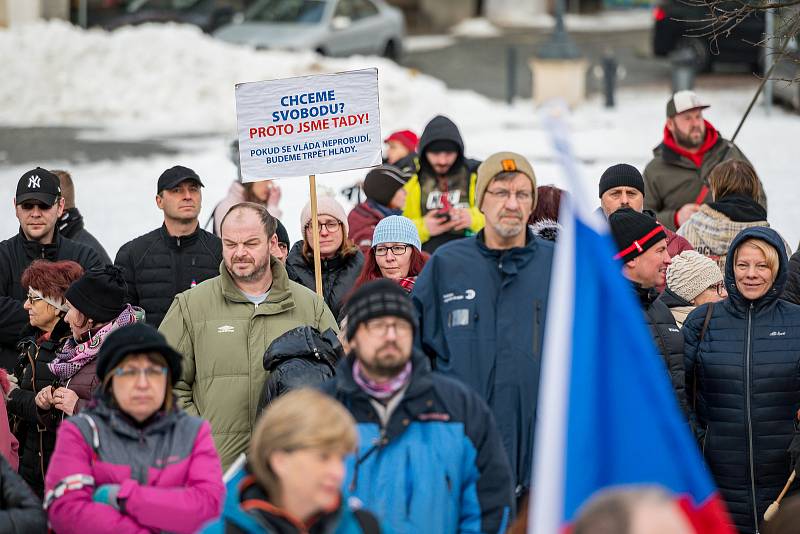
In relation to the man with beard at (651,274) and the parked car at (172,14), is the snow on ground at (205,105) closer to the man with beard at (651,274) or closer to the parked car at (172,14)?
the parked car at (172,14)

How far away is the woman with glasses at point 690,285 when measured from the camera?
7809 mm

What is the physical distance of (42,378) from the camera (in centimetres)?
681

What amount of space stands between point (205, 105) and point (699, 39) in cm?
887

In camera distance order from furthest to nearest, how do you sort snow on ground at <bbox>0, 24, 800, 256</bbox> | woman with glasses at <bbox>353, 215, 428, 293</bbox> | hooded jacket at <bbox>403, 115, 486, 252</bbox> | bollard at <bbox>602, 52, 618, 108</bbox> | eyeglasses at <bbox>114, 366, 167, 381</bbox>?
bollard at <bbox>602, 52, 618, 108</bbox>
snow on ground at <bbox>0, 24, 800, 256</bbox>
hooded jacket at <bbox>403, 115, 486, 252</bbox>
woman with glasses at <bbox>353, 215, 428, 293</bbox>
eyeglasses at <bbox>114, 366, 167, 381</bbox>

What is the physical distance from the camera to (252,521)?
3910 millimetres

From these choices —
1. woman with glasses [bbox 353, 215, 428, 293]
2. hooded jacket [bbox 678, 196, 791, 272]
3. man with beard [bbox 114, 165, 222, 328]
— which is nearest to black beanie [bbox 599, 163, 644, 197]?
hooded jacket [bbox 678, 196, 791, 272]

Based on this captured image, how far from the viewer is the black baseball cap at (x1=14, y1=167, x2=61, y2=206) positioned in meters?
8.47

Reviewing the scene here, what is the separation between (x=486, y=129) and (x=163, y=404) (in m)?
15.8

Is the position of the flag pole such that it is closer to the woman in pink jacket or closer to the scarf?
the woman in pink jacket

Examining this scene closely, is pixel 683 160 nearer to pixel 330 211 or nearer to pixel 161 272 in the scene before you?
pixel 330 211

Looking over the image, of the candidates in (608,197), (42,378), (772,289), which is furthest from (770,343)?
(42,378)

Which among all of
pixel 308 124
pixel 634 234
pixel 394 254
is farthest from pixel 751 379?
pixel 308 124

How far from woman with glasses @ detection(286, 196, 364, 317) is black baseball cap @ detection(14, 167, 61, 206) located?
148cm

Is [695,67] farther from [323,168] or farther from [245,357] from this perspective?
[245,357]
